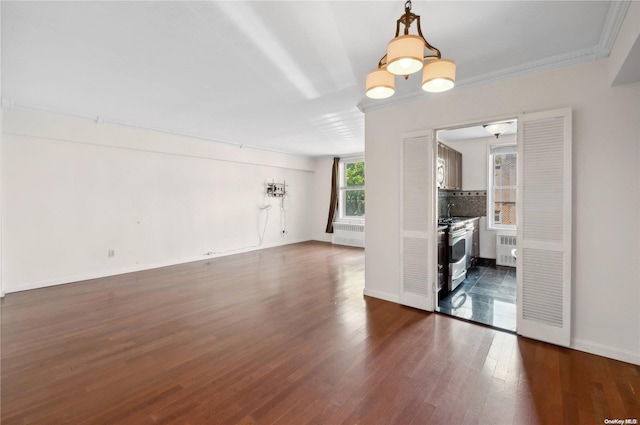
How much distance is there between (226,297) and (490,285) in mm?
3760

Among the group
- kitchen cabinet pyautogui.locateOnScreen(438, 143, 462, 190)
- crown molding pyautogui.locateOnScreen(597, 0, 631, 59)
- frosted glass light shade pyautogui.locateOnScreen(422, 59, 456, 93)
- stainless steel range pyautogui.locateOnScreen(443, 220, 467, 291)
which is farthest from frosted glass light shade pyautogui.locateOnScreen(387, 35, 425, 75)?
kitchen cabinet pyautogui.locateOnScreen(438, 143, 462, 190)

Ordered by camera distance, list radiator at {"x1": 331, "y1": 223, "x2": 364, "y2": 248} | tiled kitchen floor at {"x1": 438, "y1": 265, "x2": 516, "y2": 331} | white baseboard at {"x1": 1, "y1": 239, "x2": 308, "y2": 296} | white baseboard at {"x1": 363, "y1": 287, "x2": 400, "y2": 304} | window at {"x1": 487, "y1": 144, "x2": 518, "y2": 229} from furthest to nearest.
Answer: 1. radiator at {"x1": 331, "y1": 223, "x2": 364, "y2": 248}
2. window at {"x1": 487, "y1": 144, "x2": 518, "y2": 229}
3. white baseboard at {"x1": 1, "y1": 239, "x2": 308, "y2": 296}
4. white baseboard at {"x1": 363, "y1": 287, "x2": 400, "y2": 304}
5. tiled kitchen floor at {"x1": 438, "y1": 265, "x2": 516, "y2": 331}

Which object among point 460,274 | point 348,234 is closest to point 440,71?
point 460,274

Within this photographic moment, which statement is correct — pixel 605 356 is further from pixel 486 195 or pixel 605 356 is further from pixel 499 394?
pixel 486 195

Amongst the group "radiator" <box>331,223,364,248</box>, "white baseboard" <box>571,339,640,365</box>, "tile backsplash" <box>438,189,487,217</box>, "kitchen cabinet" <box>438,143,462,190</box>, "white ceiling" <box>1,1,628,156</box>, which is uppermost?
"white ceiling" <box>1,1,628,156</box>

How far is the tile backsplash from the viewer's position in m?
5.66

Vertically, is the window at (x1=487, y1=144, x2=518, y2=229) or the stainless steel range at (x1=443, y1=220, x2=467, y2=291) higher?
the window at (x1=487, y1=144, x2=518, y2=229)

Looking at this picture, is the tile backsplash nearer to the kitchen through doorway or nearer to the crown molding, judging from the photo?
the kitchen through doorway

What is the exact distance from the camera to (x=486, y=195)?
5.61 m

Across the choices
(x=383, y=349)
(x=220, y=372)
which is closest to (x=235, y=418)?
(x=220, y=372)

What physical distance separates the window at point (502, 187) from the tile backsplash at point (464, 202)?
12 centimetres

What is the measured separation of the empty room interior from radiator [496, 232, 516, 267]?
2.62ft

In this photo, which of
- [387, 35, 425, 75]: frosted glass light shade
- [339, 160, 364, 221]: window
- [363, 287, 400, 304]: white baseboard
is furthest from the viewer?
[339, 160, 364, 221]: window

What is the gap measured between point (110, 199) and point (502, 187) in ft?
23.8
